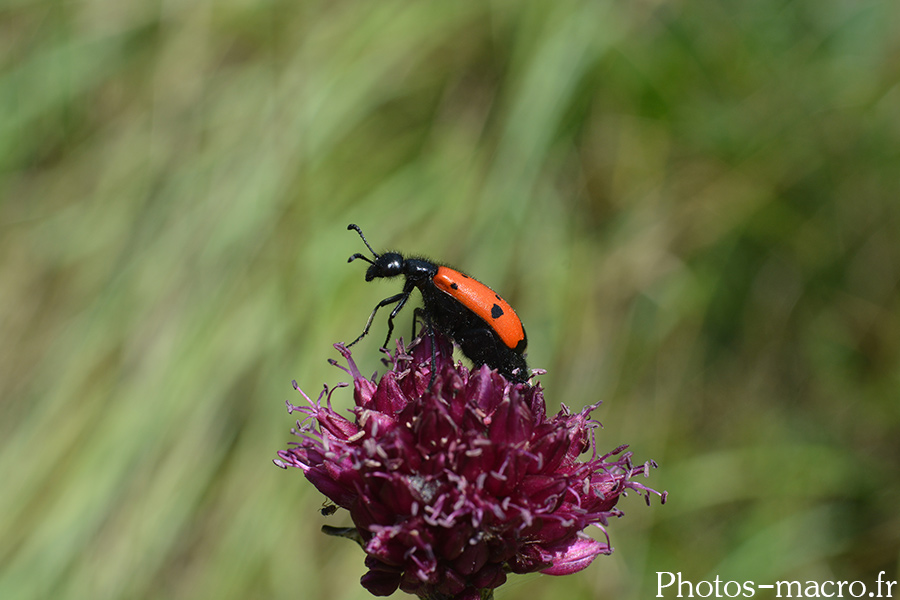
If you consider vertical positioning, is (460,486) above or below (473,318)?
below

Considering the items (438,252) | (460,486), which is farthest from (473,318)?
(438,252)

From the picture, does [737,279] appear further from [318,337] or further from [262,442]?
[262,442]

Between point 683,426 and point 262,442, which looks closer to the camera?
point 262,442

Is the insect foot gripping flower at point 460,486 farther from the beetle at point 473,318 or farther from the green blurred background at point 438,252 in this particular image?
the green blurred background at point 438,252

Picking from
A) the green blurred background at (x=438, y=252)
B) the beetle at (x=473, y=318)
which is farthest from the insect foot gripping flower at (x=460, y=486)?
the green blurred background at (x=438, y=252)

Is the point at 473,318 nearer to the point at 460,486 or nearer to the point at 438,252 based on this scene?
the point at 460,486

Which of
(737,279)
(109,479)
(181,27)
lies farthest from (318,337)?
(737,279)
